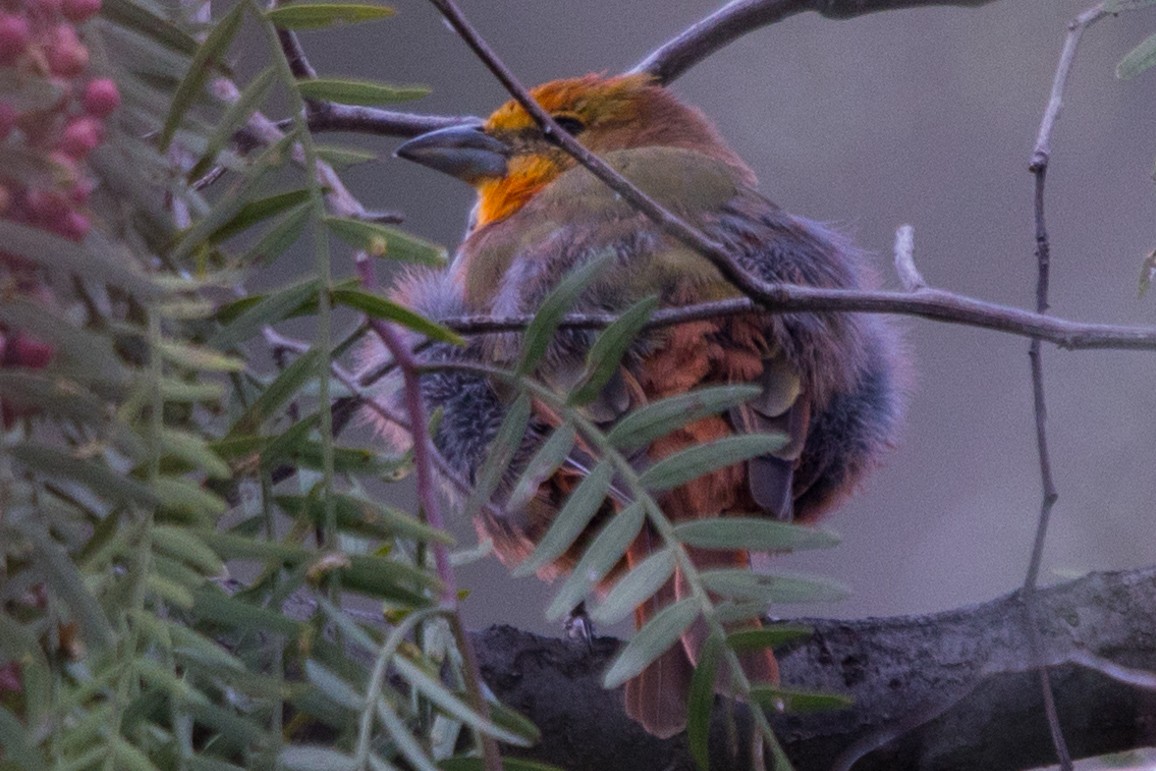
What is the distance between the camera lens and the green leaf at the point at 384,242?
0.77m

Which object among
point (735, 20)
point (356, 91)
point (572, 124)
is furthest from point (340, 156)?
point (572, 124)

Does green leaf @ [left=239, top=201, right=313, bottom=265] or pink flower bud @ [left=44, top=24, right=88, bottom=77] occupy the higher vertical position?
pink flower bud @ [left=44, top=24, right=88, bottom=77]

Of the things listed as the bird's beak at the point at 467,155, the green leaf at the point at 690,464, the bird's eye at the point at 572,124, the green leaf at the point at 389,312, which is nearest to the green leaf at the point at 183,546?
the green leaf at the point at 389,312

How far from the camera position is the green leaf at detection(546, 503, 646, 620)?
718mm

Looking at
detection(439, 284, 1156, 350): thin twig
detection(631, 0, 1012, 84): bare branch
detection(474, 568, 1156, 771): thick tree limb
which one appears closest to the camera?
detection(439, 284, 1156, 350): thin twig

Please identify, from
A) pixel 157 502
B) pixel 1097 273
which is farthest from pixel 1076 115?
pixel 157 502

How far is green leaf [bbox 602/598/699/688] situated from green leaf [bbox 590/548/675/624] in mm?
20

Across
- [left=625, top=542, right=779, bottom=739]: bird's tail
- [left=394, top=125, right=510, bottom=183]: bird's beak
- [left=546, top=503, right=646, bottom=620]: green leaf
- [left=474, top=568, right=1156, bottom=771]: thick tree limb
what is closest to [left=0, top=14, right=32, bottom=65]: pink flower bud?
[left=546, top=503, right=646, bottom=620]: green leaf

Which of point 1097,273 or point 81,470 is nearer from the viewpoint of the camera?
point 81,470

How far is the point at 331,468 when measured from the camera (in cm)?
70

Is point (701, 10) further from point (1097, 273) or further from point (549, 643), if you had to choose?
point (549, 643)

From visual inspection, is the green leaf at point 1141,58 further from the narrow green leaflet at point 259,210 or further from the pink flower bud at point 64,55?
the pink flower bud at point 64,55

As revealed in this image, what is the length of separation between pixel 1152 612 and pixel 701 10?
3405 millimetres

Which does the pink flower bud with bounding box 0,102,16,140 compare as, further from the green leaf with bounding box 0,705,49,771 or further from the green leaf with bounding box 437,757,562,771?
the green leaf with bounding box 437,757,562,771
